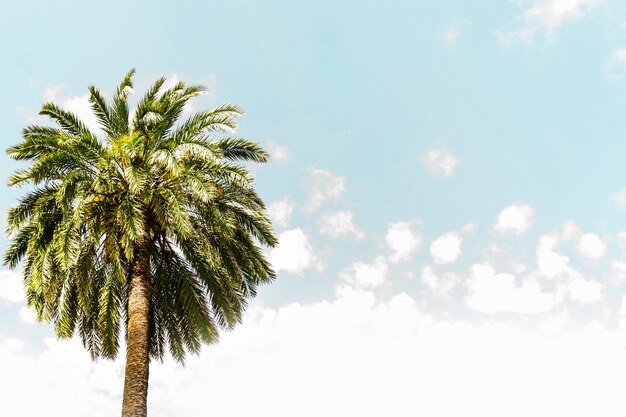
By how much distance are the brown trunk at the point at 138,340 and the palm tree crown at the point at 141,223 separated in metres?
0.08

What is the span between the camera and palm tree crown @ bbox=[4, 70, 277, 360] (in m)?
14.4

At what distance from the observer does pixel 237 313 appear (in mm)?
17344

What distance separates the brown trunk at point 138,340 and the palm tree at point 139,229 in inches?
1.2

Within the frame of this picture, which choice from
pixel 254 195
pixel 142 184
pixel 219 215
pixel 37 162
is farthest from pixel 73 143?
pixel 254 195

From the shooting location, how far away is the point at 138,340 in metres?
14.0

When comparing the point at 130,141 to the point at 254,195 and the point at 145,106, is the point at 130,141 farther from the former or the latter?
the point at 254,195

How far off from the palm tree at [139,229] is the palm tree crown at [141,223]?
0.12ft

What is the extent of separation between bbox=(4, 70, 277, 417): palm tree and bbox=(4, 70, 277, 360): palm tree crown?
0.04 metres

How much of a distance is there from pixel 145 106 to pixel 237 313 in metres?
7.39

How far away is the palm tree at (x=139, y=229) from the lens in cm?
1423

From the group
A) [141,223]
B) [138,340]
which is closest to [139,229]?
[141,223]

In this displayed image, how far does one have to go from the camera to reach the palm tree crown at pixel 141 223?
47.2ft

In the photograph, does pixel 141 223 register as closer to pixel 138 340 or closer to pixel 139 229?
pixel 139 229

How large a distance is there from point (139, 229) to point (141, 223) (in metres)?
0.32
